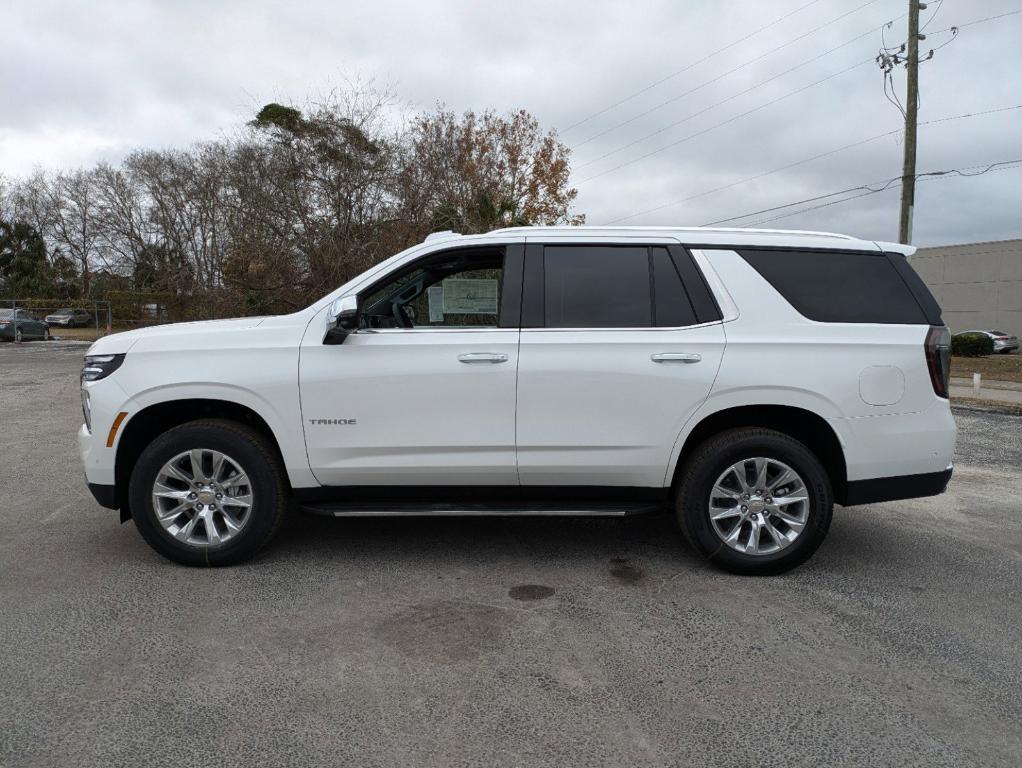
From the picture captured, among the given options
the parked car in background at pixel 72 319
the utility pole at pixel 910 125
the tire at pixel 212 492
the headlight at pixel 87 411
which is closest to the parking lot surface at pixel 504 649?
the tire at pixel 212 492

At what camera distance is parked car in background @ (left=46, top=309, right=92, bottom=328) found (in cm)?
4166

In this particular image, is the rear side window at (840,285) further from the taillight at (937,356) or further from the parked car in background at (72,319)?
the parked car in background at (72,319)

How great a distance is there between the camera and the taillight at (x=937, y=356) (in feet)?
13.3

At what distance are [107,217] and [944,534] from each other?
172 feet

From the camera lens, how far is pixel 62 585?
398cm

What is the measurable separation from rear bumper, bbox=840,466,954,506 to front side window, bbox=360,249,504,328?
227cm

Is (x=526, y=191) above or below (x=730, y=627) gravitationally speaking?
above

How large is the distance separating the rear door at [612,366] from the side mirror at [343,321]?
0.95 m

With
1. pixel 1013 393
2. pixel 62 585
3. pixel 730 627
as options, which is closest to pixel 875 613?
pixel 730 627

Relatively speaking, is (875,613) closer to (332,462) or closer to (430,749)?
(430,749)

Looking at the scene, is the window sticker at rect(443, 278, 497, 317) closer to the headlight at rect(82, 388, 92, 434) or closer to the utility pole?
the headlight at rect(82, 388, 92, 434)

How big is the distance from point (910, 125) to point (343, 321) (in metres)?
18.9

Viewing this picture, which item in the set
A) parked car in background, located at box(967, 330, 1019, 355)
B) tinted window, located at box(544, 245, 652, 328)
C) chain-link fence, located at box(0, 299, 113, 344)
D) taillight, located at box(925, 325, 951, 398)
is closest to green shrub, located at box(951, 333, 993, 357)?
parked car in background, located at box(967, 330, 1019, 355)

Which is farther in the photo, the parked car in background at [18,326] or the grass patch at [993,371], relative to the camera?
the parked car in background at [18,326]
